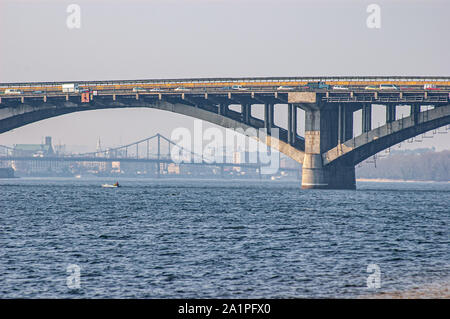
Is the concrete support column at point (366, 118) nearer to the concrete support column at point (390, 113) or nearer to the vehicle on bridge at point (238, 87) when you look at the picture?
the concrete support column at point (390, 113)

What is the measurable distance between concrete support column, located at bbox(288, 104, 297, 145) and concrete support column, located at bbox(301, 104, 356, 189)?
3293 mm

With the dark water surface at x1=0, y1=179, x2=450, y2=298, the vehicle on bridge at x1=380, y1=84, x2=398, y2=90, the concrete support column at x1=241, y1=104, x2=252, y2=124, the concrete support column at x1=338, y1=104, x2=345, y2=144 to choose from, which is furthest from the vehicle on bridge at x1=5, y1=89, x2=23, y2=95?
the dark water surface at x1=0, y1=179, x2=450, y2=298

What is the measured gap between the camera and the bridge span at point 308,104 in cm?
12112

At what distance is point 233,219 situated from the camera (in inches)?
2667

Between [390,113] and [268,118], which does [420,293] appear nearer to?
[390,113]

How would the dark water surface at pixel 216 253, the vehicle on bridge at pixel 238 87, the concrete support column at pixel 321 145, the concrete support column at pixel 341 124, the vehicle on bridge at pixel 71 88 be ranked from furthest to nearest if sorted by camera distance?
the vehicle on bridge at pixel 71 88 → the vehicle on bridge at pixel 238 87 → the concrete support column at pixel 321 145 → the concrete support column at pixel 341 124 → the dark water surface at pixel 216 253

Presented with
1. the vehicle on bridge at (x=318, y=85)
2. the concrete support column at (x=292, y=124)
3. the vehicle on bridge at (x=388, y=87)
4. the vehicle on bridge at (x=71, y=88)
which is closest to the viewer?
the vehicle on bridge at (x=388, y=87)

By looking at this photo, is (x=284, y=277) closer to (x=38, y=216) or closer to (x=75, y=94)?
(x=38, y=216)

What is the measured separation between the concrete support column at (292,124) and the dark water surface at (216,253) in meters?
59.0

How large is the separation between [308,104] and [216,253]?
8509 cm

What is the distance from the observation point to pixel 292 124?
133500mm

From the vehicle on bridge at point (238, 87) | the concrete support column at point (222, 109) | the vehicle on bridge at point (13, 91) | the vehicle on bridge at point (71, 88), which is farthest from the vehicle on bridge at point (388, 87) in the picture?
the vehicle on bridge at point (13, 91)

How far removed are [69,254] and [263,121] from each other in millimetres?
95336
